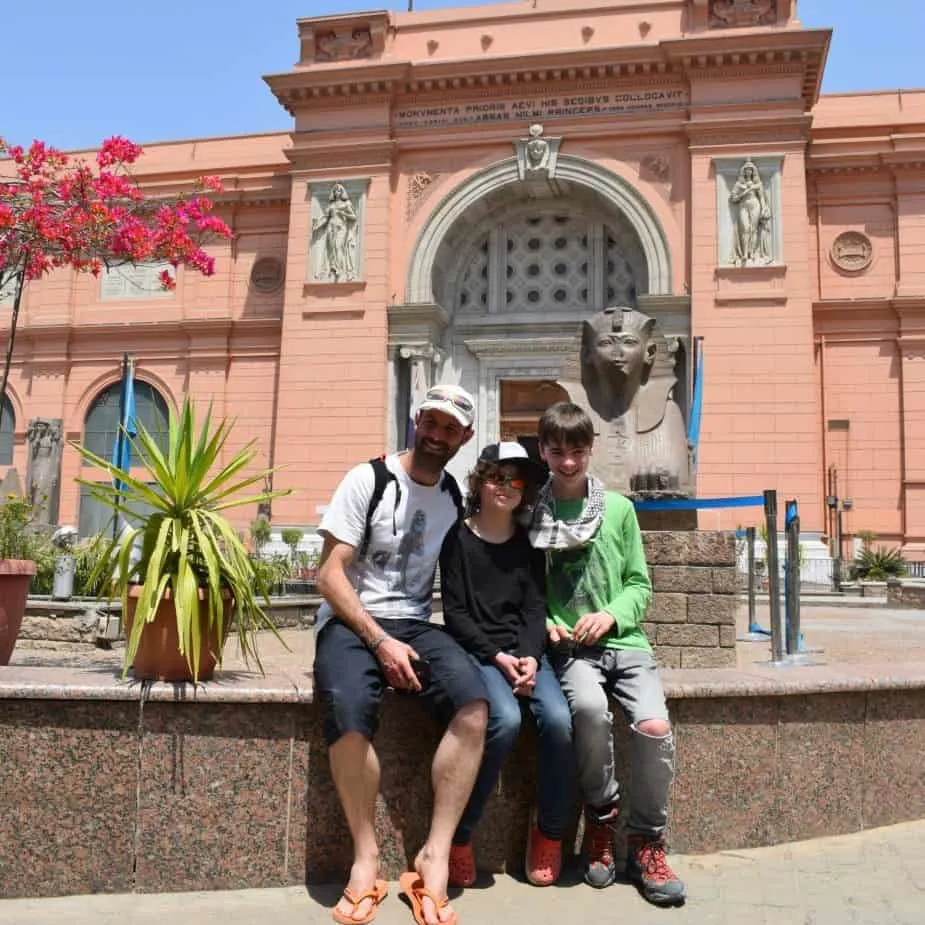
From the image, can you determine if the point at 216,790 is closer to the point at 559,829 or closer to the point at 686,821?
the point at 559,829

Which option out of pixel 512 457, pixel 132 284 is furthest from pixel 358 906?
pixel 132 284

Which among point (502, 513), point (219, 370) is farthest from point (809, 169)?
point (502, 513)

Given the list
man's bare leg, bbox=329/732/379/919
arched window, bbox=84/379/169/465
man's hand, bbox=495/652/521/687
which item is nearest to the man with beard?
man's bare leg, bbox=329/732/379/919

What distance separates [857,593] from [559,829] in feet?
48.1

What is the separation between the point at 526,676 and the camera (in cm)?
334

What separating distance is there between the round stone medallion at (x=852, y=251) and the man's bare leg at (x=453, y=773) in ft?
62.0

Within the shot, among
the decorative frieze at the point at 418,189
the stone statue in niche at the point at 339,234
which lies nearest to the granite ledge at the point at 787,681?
the stone statue in niche at the point at 339,234

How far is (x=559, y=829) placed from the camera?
11.1 ft

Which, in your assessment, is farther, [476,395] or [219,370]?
[219,370]

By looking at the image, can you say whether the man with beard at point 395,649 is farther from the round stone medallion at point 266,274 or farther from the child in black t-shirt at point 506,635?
the round stone medallion at point 266,274

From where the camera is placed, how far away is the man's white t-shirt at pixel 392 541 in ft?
11.5

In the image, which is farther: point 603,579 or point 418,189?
point 418,189

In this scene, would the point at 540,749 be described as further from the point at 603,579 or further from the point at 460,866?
the point at 603,579

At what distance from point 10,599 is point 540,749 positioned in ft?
9.94
